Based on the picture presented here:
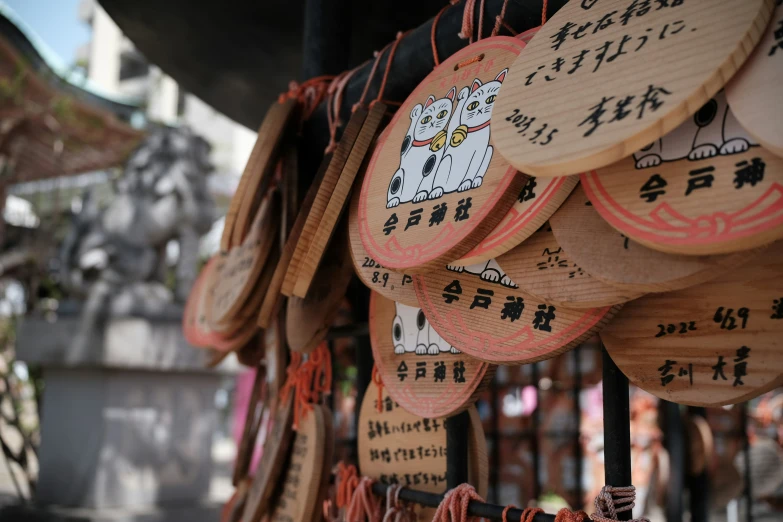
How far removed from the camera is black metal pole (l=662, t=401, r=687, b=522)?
8.36 feet

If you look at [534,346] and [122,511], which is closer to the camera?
[534,346]

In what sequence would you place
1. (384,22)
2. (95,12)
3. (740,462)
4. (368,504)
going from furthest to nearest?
(95,12)
(740,462)
(384,22)
(368,504)

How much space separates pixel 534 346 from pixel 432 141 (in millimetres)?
284

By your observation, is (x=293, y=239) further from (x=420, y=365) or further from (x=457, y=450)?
(x=457, y=450)

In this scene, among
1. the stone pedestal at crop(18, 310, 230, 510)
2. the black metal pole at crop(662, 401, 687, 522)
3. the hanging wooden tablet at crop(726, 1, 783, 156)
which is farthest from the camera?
the stone pedestal at crop(18, 310, 230, 510)

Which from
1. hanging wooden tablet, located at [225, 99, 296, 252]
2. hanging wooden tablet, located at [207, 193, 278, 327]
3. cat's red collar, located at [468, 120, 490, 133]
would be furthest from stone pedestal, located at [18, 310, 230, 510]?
cat's red collar, located at [468, 120, 490, 133]

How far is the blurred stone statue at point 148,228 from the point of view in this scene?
305 centimetres

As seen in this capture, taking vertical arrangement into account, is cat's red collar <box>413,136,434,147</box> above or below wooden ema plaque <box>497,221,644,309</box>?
above

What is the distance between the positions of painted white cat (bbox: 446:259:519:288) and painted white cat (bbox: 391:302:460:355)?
0.15m

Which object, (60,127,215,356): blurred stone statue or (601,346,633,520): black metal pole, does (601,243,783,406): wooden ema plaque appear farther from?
(60,127,215,356): blurred stone statue

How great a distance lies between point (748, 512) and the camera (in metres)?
2.47

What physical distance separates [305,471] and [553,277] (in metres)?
0.67

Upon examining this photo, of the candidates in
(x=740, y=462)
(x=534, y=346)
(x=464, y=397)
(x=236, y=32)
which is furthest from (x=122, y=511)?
(x=740, y=462)

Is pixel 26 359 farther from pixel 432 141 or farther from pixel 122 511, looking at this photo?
pixel 432 141
